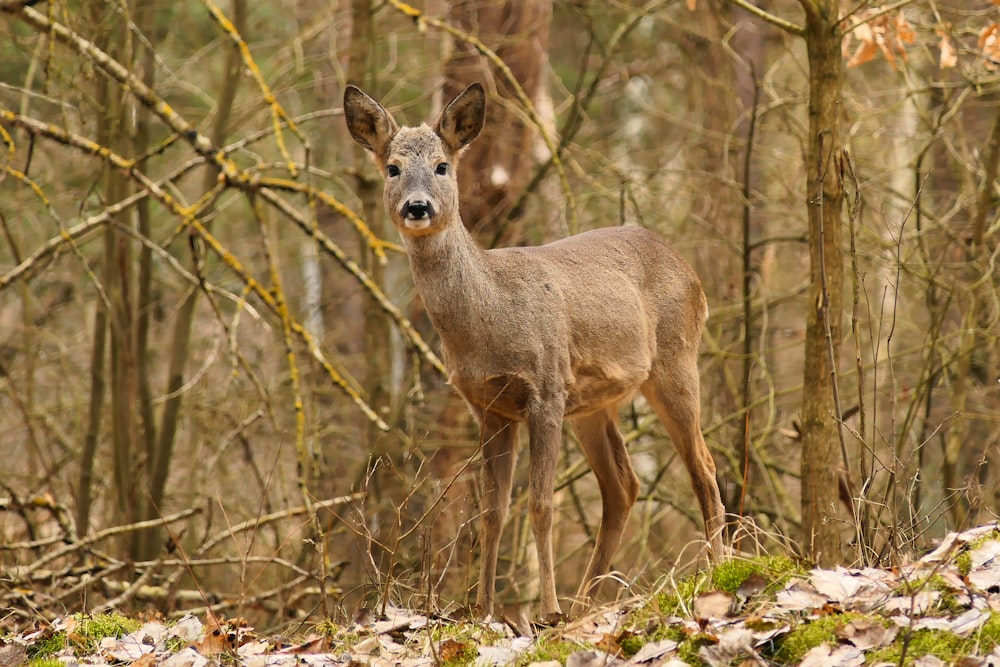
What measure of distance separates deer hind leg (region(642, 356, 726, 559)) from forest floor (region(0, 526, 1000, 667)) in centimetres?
200

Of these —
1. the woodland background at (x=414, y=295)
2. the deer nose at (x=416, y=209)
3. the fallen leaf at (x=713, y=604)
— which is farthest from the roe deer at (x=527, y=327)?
the fallen leaf at (x=713, y=604)

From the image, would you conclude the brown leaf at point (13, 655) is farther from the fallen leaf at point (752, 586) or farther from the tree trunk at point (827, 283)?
the tree trunk at point (827, 283)

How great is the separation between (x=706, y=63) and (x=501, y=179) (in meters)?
2.65

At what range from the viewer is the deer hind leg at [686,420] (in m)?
6.90

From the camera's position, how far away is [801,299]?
10.0 metres

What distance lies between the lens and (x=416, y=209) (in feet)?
18.8

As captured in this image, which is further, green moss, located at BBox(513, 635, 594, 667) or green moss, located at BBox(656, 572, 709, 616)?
green moss, located at BBox(656, 572, 709, 616)

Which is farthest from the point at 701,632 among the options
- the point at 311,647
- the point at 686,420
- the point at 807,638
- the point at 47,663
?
the point at 686,420

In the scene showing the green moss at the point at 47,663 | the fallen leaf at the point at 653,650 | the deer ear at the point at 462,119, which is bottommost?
the green moss at the point at 47,663

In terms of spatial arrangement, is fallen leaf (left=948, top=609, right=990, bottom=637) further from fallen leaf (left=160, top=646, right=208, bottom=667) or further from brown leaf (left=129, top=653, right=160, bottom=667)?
brown leaf (left=129, top=653, right=160, bottom=667)

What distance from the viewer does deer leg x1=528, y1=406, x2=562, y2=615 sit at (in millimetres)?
5898

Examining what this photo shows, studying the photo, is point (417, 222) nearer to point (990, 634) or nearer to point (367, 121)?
point (367, 121)

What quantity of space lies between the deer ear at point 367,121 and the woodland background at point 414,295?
1.32 m

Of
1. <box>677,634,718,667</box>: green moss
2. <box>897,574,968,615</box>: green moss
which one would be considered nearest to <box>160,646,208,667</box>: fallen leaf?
<box>677,634,718,667</box>: green moss
